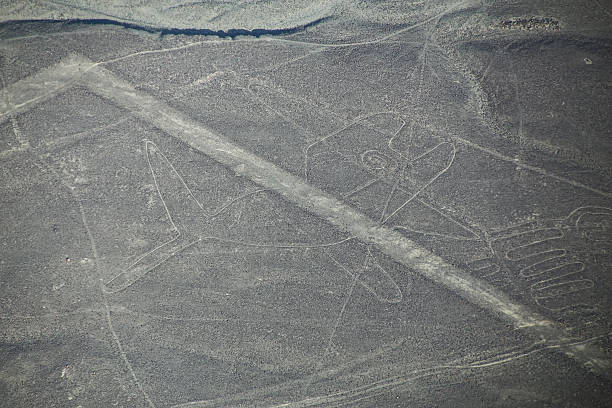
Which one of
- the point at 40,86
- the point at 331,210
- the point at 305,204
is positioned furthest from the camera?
the point at 40,86

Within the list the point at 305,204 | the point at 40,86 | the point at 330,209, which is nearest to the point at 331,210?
the point at 330,209

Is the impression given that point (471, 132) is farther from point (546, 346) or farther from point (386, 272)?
point (546, 346)

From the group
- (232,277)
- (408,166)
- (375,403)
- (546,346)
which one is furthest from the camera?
(408,166)

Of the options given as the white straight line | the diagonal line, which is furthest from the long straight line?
the white straight line

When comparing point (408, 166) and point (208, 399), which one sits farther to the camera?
point (408, 166)

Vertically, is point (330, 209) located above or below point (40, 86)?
below

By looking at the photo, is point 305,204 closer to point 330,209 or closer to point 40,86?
point 330,209

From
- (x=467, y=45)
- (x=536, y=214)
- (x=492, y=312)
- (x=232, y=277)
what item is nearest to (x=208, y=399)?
(x=232, y=277)
